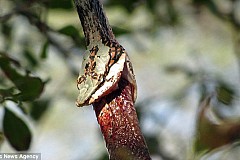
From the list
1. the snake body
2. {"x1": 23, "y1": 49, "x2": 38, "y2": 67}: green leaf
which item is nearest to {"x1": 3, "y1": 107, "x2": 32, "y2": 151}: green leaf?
the snake body

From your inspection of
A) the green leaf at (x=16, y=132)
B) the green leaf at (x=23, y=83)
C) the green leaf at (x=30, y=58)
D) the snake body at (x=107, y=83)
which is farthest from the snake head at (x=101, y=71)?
the green leaf at (x=30, y=58)

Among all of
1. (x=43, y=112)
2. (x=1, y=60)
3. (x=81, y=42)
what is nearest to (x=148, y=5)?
(x=43, y=112)

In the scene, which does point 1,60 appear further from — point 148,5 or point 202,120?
point 148,5

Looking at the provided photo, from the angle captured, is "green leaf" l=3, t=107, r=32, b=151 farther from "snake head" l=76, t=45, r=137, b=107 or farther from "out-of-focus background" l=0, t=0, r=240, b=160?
"snake head" l=76, t=45, r=137, b=107

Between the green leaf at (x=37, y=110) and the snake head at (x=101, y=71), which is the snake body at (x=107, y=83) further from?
the green leaf at (x=37, y=110)

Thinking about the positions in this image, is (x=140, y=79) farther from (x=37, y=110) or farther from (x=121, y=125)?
(x=121, y=125)

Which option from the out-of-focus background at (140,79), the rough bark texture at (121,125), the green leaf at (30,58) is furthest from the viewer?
the green leaf at (30,58)
